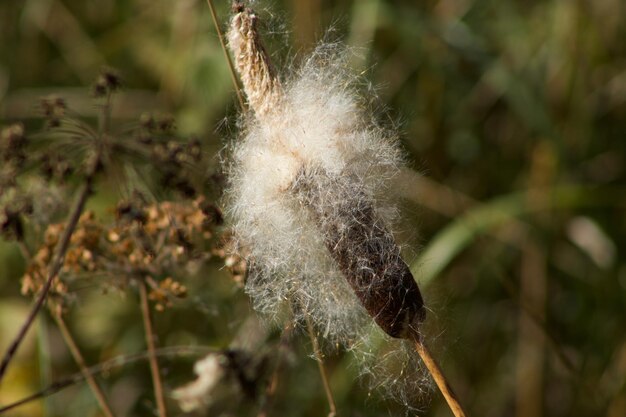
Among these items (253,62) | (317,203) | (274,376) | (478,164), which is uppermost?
(253,62)

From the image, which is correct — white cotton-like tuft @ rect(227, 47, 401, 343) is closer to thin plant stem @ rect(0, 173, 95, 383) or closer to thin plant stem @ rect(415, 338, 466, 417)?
thin plant stem @ rect(415, 338, 466, 417)

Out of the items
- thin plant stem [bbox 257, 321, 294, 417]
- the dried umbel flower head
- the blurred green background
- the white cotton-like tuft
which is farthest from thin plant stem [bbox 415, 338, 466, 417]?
the blurred green background

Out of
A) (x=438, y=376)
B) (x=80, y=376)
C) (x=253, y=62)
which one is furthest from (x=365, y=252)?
(x=80, y=376)

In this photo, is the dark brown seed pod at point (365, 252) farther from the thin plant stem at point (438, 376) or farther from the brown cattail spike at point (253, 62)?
the brown cattail spike at point (253, 62)

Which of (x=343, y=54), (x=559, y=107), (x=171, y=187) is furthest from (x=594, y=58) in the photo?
(x=171, y=187)

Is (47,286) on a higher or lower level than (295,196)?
higher

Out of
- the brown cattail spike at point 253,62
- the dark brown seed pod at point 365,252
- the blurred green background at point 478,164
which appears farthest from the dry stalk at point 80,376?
the blurred green background at point 478,164

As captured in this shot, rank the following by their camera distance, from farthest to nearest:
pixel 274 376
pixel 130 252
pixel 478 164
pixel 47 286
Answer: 1. pixel 478 164
2. pixel 130 252
3. pixel 274 376
4. pixel 47 286

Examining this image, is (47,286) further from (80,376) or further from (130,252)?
(130,252)
